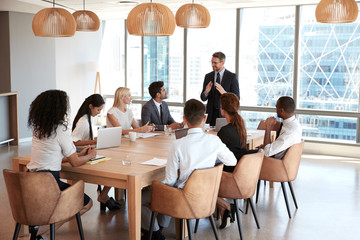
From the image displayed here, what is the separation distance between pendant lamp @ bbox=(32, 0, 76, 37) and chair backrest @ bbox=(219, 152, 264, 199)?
2.31 m

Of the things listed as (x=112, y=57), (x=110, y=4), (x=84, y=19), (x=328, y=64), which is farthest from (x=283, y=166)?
(x=112, y=57)

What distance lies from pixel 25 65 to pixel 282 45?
5.37 metres

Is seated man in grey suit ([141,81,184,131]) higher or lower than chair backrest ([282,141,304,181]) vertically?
higher

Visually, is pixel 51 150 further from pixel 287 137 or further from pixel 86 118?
pixel 287 137

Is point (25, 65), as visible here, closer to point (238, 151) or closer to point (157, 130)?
point (157, 130)

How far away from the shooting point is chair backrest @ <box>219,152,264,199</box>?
12.8 ft

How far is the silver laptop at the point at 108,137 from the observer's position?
426 centimetres

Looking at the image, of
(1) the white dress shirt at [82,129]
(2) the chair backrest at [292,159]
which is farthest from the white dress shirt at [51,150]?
(2) the chair backrest at [292,159]

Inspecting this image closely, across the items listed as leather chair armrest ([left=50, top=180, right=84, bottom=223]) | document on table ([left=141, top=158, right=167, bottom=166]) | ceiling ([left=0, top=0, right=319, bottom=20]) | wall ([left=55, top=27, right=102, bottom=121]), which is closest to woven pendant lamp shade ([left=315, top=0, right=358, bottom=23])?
document on table ([left=141, top=158, right=167, bottom=166])

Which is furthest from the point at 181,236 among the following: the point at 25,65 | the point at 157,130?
the point at 25,65

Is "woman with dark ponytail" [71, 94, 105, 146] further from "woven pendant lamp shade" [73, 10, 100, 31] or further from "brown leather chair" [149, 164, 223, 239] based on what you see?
"woven pendant lamp shade" [73, 10, 100, 31]

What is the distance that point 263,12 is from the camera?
886 centimetres

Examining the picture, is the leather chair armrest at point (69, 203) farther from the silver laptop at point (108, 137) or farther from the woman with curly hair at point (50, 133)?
the silver laptop at point (108, 137)

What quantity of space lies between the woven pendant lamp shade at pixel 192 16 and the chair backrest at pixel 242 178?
2097 millimetres
